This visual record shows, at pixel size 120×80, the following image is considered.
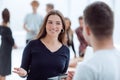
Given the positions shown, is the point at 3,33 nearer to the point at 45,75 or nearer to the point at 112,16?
the point at 45,75

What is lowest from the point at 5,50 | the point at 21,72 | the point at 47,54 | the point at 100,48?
the point at 5,50

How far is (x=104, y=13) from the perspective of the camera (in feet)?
4.15

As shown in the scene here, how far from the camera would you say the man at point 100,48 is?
48.5 inches

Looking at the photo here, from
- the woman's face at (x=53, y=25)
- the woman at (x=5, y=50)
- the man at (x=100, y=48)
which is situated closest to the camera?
Result: the man at (x=100, y=48)

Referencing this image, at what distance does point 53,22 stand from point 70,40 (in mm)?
1887

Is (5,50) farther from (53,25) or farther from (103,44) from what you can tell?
(103,44)

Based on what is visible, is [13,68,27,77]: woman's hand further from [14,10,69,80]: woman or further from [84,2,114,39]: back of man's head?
[84,2,114,39]: back of man's head

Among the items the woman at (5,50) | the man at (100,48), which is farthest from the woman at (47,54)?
the woman at (5,50)

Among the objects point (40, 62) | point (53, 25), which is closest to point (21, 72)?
point (40, 62)

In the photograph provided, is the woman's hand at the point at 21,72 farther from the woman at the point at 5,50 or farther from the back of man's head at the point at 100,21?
the woman at the point at 5,50

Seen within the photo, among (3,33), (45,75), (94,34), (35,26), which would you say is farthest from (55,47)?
(35,26)

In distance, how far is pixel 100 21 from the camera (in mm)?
1256

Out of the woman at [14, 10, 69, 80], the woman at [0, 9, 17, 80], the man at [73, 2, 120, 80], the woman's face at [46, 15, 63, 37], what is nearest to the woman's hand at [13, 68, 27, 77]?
the woman at [14, 10, 69, 80]

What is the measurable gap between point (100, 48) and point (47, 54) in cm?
109
